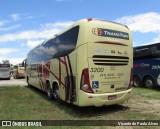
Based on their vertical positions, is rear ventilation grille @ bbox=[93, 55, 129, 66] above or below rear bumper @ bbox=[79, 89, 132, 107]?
above

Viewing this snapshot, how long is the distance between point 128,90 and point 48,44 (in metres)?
5.45

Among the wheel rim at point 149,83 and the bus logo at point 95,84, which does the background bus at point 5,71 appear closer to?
the wheel rim at point 149,83

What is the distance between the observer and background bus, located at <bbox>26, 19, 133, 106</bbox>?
9.67 m

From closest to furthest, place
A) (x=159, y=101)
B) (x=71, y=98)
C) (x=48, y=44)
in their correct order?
(x=71, y=98) → (x=159, y=101) → (x=48, y=44)

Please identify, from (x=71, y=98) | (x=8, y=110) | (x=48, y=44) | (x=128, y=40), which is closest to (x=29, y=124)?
(x=71, y=98)

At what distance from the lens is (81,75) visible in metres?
9.62

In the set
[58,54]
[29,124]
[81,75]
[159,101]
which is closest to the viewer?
[29,124]

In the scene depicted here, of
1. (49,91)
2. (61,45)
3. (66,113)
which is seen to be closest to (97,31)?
(61,45)

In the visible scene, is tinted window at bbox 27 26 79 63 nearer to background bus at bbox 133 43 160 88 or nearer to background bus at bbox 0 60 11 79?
background bus at bbox 133 43 160 88

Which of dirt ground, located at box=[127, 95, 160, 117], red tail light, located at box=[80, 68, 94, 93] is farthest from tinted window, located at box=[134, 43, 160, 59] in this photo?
red tail light, located at box=[80, 68, 94, 93]

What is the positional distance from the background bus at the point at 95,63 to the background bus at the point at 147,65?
7373 mm

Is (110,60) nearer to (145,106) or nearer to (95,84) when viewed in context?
(95,84)

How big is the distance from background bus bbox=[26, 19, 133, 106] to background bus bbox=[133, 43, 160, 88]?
7373mm

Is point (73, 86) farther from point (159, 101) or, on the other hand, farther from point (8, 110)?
point (159, 101)
